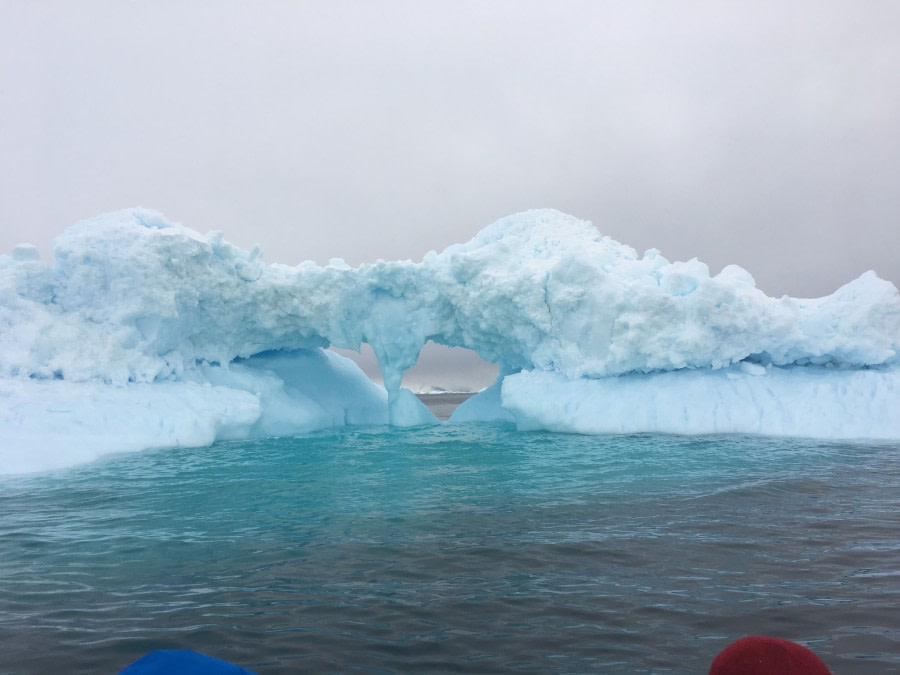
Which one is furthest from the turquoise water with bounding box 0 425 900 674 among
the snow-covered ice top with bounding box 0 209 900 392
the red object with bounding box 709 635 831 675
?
the snow-covered ice top with bounding box 0 209 900 392

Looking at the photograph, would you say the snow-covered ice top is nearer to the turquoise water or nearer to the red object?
the turquoise water

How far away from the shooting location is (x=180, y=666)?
1.58 metres

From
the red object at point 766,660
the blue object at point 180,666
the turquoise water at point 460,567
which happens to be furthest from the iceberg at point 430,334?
the red object at point 766,660

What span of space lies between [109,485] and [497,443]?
7.65m

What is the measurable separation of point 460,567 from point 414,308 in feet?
42.9

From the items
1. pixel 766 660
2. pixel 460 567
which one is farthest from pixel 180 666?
pixel 460 567

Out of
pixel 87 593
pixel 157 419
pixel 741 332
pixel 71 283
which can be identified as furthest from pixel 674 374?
pixel 71 283

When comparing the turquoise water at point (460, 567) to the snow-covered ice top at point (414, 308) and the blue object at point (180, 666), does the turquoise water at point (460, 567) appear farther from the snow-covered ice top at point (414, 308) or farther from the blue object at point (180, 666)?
the snow-covered ice top at point (414, 308)

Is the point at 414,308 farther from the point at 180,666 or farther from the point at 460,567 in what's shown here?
the point at 180,666

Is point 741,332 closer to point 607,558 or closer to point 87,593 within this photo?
point 607,558

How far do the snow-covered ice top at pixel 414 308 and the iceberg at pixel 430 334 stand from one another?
1.5 inches

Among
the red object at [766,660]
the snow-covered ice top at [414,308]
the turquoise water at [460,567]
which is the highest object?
the snow-covered ice top at [414,308]

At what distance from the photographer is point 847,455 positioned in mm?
10539

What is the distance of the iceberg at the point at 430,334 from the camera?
1337 cm
